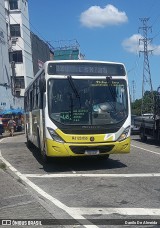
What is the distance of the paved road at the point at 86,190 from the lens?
7121 millimetres

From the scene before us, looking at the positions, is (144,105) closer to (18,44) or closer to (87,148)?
(18,44)

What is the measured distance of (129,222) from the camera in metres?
6.50

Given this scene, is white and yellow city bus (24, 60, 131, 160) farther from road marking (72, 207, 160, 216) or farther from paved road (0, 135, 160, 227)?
road marking (72, 207, 160, 216)

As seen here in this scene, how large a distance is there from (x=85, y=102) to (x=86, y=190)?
142 inches

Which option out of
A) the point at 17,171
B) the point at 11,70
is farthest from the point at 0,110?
the point at 17,171

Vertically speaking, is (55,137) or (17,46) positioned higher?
(17,46)

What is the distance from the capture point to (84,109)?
12.1 m

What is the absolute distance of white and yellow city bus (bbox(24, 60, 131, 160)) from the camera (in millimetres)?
11898

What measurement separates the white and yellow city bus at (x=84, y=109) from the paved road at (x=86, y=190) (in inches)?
29.6

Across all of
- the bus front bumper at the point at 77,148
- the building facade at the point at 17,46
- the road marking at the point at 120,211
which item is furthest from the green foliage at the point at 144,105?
the road marking at the point at 120,211

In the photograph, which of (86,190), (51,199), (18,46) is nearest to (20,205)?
(51,199)

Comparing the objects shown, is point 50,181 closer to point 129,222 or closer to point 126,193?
point 126,193

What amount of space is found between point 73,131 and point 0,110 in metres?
32.5

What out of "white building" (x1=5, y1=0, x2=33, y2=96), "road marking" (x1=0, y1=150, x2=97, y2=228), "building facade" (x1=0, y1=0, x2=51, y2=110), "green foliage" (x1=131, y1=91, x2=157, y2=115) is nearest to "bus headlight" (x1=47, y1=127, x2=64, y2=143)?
"road marking" (x1=0, y1=150, x2=97, y2=228)
